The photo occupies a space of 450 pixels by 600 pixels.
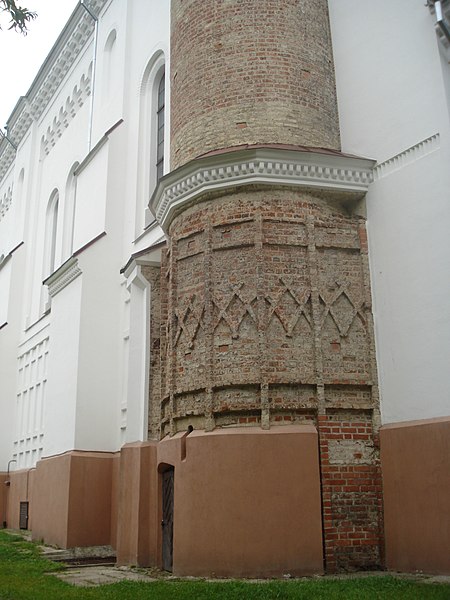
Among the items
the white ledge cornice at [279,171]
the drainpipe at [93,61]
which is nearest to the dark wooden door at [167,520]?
the white ledge cornice at [279,171]

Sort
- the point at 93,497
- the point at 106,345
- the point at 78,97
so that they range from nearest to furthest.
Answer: the point at 93,497 < the point at 106,345 < the point at 78,97

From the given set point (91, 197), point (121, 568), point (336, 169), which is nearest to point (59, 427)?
point (121, 568)

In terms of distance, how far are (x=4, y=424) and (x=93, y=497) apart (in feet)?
30.3

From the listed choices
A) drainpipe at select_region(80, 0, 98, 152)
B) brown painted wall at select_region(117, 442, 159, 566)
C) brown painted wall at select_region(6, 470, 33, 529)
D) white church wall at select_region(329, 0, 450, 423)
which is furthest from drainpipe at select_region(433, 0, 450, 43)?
brown painted wall at select_region(6, 470, 33, 529)

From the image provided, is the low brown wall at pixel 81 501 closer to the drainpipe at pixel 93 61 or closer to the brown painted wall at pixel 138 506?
the brown painted wall at pixel 138 506

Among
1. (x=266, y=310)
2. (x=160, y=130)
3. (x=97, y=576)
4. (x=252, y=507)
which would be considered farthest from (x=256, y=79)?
(x=97, y=576)

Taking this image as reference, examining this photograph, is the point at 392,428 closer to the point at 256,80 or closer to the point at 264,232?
the point at 264,232

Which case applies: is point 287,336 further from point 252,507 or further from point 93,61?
point 93,61

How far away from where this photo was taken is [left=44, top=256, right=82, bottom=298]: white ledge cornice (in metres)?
14.7

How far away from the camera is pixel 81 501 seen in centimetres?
1320

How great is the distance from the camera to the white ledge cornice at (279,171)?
1010 cm

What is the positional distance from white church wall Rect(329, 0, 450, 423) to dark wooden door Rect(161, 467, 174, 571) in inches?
133

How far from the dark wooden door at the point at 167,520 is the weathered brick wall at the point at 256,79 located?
4931 millimetres

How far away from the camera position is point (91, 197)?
53.5 ft
